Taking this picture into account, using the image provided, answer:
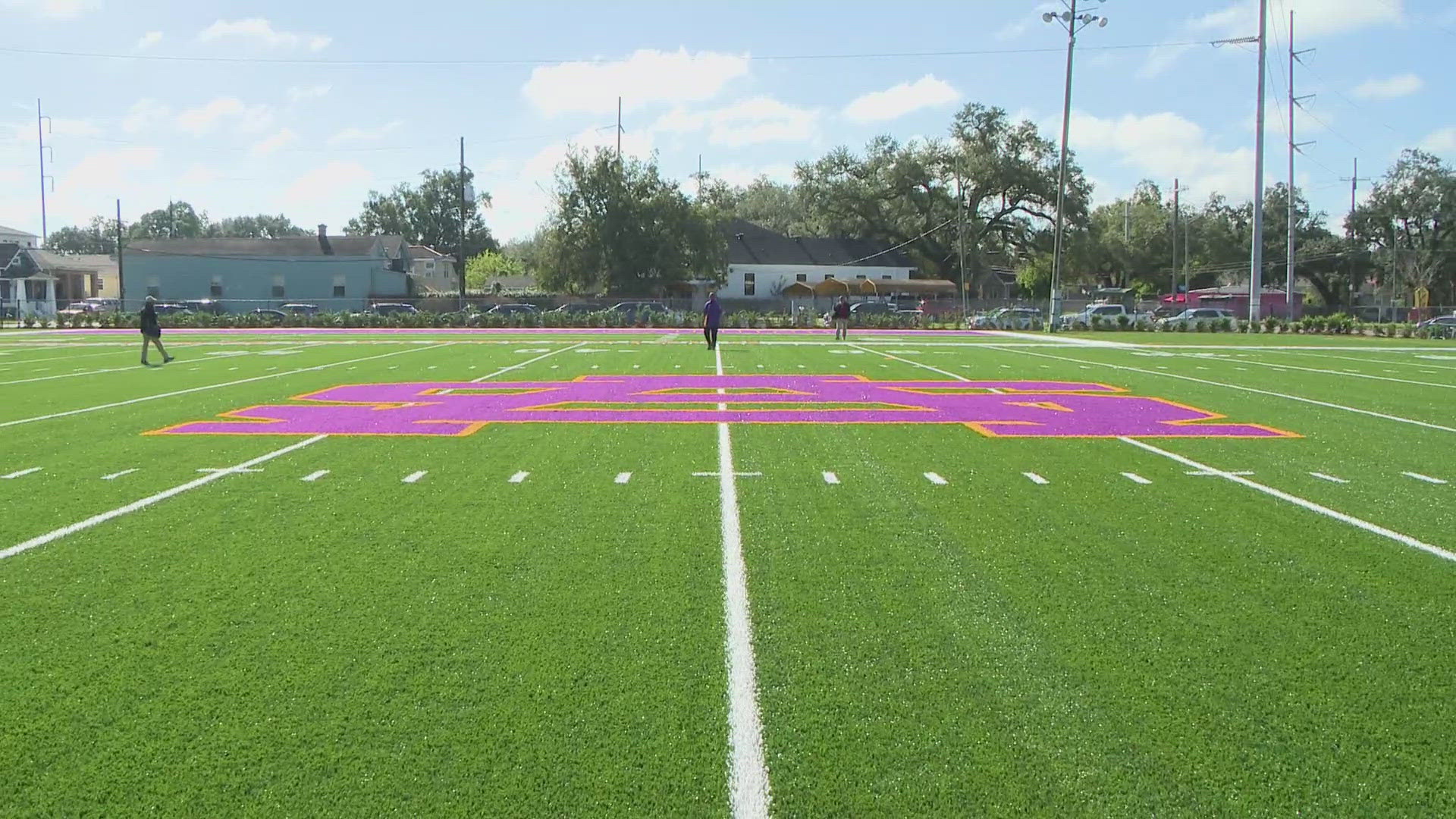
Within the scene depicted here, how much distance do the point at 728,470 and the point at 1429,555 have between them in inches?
201

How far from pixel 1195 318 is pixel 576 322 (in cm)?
3022

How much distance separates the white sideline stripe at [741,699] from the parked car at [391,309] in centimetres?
5289

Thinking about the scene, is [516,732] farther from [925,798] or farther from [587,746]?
[925,798]

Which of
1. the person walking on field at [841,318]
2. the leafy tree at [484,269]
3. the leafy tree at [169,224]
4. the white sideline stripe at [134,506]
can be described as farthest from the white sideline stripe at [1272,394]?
the leafy tree at [169,224]

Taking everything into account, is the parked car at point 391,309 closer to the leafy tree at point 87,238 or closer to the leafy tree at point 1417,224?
the leafy tree at point 1417,224

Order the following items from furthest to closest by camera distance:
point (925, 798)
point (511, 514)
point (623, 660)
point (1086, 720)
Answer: point (511, 514)
point (623, 660)
point (1086, 720)
point (925, 798)

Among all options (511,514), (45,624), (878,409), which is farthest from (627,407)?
(45,624)

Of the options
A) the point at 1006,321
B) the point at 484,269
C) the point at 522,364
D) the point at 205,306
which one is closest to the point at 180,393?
the point at 522,364

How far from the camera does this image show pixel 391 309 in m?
59.7

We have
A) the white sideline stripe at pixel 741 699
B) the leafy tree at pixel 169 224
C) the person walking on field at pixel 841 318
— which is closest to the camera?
the white sideline stripe at pixel 741 699

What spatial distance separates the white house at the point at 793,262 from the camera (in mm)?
79562

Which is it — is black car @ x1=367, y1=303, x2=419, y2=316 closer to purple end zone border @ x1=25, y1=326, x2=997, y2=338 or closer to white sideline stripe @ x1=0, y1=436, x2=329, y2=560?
purple end zone border @ x1=25, y1=326, x2=997, y2=338

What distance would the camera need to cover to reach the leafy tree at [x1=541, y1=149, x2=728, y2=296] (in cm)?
6638

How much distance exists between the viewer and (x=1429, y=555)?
631 cm
